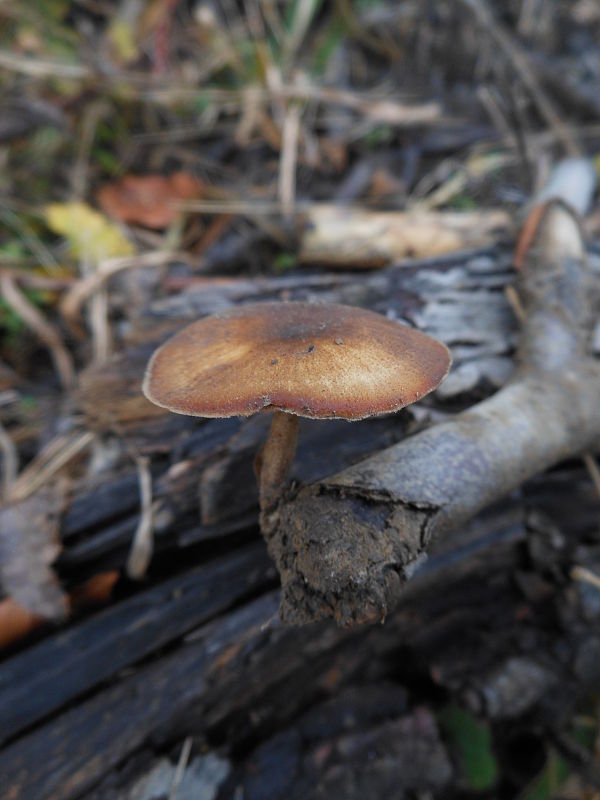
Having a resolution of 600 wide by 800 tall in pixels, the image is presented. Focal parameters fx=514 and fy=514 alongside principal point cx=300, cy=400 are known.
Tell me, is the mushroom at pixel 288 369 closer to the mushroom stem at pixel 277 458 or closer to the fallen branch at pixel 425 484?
the mushroom stem at pixel 277 458

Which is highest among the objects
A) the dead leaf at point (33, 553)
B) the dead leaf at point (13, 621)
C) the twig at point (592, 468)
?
the twig at point (592, 468)

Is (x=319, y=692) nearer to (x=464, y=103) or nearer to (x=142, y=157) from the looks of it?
(x=142, y=157)

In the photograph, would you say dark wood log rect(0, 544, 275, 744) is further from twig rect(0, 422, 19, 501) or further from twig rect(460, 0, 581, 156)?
twig rect(460, 0, 581, 156)

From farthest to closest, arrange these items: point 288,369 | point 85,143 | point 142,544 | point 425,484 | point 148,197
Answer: point 85,143 < point 148,197 < point 142,544 < point 425,484 < point 288,369

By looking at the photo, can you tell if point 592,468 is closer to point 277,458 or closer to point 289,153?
point 277,458

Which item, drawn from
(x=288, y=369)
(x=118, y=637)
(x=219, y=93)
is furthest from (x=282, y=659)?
(x=219, y=93)

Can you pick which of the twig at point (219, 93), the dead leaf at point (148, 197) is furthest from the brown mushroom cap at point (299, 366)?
the twig at point (219, 93)
